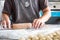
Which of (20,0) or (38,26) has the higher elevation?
(20,0)

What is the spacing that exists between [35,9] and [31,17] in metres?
0.07

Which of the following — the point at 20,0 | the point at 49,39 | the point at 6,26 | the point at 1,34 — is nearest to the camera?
the point at 49,39

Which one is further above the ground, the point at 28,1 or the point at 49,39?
the point at 28,1

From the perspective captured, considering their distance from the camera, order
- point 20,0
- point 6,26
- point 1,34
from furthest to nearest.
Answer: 1. point 20,0
2. point 6,26
3. point 1,34

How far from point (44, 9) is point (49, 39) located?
20.6 inches

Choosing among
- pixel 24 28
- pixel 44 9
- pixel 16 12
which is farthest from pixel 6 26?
pixel 44 9

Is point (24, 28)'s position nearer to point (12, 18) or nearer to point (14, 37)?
point (14, 37)

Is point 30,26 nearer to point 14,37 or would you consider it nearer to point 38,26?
point 38,26

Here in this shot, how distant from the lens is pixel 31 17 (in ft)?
3.56

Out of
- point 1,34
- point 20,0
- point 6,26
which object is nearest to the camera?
point 1,34

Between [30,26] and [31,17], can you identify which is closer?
[30,26]

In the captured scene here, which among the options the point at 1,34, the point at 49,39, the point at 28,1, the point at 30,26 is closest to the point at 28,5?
the point at 28,1

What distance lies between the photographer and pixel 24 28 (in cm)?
82

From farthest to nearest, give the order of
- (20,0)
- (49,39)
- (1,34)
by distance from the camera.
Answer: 1. (20,0)
2. (1,34)
3. (49,39)
